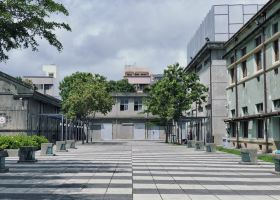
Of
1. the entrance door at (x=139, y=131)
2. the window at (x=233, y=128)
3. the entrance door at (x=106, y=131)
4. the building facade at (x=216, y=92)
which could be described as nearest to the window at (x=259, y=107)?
the window at (x=233, y=128)

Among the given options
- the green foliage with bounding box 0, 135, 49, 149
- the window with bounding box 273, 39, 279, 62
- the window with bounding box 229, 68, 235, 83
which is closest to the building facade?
the window with bounding box 229, 68, 235, 83

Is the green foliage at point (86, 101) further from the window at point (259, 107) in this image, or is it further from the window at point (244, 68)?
the window at point (259, 107)

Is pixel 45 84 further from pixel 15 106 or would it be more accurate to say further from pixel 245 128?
pixel 245 128

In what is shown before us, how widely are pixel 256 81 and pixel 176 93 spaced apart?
15.7m

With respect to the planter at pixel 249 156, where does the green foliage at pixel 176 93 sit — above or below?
above

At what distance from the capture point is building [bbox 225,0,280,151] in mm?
31078

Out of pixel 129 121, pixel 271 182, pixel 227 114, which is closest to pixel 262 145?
pixel 227 114

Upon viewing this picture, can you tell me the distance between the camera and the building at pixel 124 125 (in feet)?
248

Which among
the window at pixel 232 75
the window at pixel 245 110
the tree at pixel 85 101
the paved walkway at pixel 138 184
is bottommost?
the paved walkway at pixel 138 184

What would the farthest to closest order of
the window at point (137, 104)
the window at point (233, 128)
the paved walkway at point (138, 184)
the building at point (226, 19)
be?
the window at point (137, 104) → the building at point (226, 19) → the window at point (233, 128) → the paved walkway at point (138, 184)

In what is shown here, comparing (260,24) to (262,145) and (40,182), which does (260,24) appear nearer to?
(262,145)

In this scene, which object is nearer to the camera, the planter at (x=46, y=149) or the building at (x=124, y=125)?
the planter at (x=46, y=149)

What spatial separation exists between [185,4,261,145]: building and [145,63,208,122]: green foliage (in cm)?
143

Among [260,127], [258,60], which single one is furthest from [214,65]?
[260,127]
